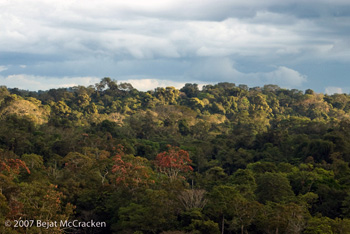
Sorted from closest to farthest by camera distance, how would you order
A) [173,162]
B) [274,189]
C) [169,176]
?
[274,189], [173,162], [169,176]

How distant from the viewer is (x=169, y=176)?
152ft

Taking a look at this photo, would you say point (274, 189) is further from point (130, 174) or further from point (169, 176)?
point (130, 174)

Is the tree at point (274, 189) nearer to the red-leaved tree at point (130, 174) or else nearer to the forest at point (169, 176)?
the forest at point (169, 176)

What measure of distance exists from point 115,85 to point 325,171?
82425mm

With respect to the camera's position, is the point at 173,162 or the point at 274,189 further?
the point at 173,162

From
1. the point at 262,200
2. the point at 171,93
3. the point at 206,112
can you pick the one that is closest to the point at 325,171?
the point at 262,200

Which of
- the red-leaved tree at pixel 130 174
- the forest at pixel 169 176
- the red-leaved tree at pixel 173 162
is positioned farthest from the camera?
the red-leaved tree at pixel 173 162

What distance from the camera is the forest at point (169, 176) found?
98.9ft

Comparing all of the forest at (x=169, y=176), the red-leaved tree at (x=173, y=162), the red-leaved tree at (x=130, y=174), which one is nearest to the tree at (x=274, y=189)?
the forest at (x=169, y=176)

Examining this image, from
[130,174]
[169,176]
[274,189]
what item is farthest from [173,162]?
[274,189]

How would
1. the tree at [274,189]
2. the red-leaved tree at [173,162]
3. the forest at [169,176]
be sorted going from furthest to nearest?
1. the red-leaved tree at [173,162]
2. the tree at [274,189]
3. the forest at [169,176]

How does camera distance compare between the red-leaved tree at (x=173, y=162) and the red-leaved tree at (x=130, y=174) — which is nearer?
the red-leaved tree at (x=130, y=174)

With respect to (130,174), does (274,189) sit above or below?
below

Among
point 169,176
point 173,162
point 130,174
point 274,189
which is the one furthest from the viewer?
point 169,176
